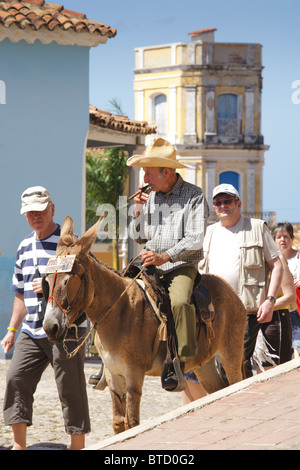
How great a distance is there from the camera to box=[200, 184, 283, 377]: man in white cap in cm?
782

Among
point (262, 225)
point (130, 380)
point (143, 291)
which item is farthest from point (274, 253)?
point (130, 380)

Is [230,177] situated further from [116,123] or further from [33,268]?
[33,268]

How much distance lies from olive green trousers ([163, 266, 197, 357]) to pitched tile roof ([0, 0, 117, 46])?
937cm

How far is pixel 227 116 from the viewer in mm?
49938

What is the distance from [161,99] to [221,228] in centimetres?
4309

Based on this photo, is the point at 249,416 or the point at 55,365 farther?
the point at 55,365

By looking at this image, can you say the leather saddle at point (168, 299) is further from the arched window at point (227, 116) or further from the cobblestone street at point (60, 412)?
the arched window at point (227, 116)

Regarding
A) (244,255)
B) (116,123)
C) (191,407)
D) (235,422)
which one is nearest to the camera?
(235,422)

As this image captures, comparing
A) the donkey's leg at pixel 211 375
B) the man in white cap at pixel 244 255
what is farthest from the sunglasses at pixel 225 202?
the donkey's leg at pixel 211 375

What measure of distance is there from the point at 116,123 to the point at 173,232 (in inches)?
442

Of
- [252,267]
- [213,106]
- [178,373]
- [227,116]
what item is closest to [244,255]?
[252,267]

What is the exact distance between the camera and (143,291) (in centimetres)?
684

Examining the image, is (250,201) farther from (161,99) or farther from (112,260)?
(112,260)

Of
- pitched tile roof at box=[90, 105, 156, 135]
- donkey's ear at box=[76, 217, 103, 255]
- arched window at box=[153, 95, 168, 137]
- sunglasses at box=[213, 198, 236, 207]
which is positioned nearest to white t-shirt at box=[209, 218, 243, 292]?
sunglasses at box=[213, 198, 236, 207]
